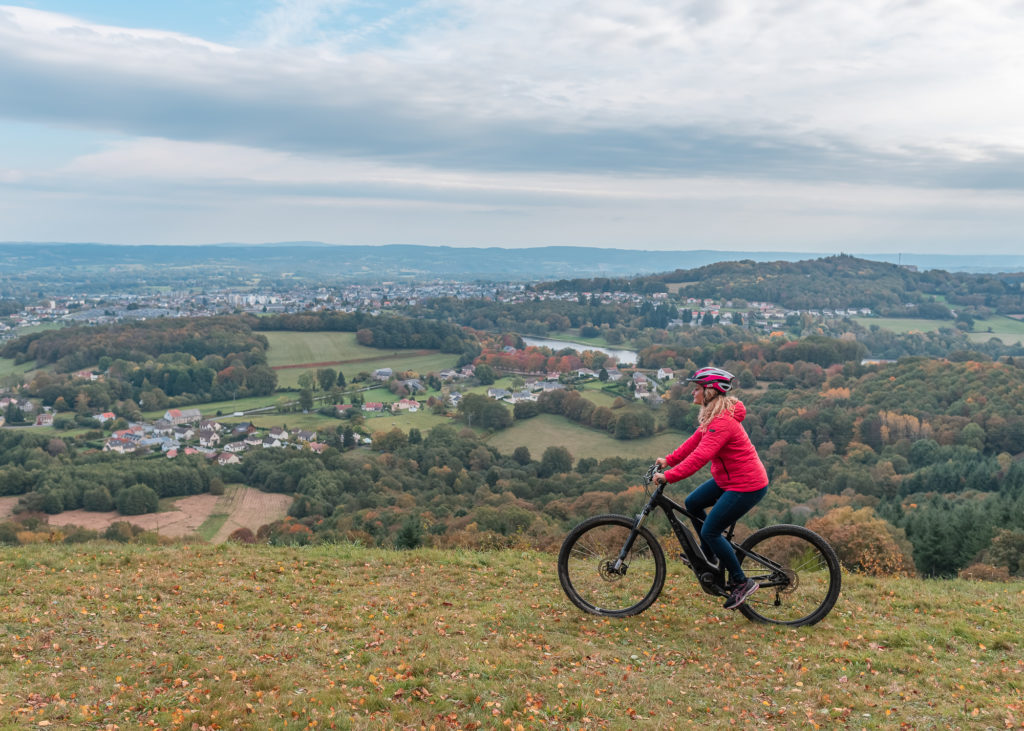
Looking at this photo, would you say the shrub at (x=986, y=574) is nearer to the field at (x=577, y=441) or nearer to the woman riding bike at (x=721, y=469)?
the woman riding bike at (x=721, y=469)

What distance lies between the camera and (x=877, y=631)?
766 centimetres

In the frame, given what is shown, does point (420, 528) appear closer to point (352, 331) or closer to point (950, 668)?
point (950, 668)

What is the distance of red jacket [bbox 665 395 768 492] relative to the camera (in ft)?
23.9

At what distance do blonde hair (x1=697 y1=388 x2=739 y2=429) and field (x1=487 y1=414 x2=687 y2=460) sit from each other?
58934 millimetres

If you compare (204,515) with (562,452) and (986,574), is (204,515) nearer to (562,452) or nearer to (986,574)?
(562,452)

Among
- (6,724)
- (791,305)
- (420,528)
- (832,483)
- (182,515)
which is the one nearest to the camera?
(6,724)

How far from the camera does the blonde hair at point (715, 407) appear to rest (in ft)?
24.3

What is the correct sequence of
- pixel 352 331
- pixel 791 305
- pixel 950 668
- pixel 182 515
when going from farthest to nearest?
1. pixel 791 305
2. pixel 352 331
3. pixel 182 515
4. pixel 950 668

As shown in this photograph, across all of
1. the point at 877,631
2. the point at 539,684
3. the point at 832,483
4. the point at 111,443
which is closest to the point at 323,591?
the point at 539,684

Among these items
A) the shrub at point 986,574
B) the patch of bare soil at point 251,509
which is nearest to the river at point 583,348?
the patch of bare soil at point 251,509

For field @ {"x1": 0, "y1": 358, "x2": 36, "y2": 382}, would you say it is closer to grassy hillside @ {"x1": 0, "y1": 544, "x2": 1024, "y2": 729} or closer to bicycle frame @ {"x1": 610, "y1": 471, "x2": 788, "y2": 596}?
grassy hillside @ {"x1": 0, "y1": 544, "x2": 1024, "y2": 729}

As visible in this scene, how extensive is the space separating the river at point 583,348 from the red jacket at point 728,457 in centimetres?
11972

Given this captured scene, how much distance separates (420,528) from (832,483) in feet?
176

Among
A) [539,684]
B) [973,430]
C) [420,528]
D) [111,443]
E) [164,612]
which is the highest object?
[539,684]
